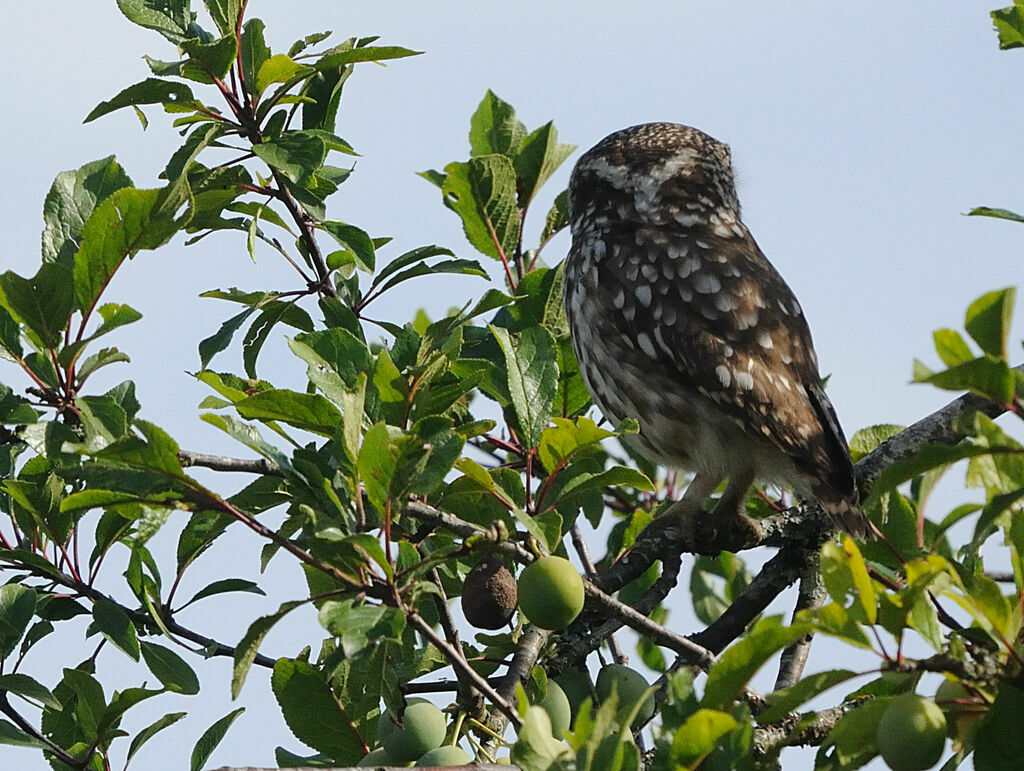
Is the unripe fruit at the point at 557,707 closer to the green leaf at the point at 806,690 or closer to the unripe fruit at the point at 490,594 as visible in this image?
→ the unripe fruit at the point at 490,594

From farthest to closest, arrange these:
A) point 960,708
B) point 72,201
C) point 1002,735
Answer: point 72,201
point 960,708
point 1002,735

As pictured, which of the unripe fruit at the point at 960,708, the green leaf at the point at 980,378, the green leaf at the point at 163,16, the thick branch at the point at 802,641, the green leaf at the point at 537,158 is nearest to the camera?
the green leaf at the point at 980,378

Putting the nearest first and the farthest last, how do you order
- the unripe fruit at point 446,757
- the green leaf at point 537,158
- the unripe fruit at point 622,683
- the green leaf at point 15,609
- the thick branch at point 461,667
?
the thick branch at point 461,667 → the unripe fruit at point 446,757 → the unripe fruit at point 622,683 → the green leaf at point 15,609 → the green leaf at point 537,158

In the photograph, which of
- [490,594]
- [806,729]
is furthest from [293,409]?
[806,729]

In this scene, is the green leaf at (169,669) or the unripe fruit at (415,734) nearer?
the unripe fruit at (415,734)

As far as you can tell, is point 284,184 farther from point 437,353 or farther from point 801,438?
point 801,438

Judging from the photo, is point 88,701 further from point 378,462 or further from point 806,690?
point 806,690

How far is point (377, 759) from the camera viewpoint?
257 centimetres

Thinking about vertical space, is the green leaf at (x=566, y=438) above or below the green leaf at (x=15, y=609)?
above

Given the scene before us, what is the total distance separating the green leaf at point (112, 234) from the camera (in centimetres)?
247

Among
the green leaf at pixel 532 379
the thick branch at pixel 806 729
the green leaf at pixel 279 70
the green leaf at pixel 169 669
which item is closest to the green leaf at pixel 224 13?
the green leaf at pixel 279 70

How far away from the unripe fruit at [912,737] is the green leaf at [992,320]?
20.7 inches

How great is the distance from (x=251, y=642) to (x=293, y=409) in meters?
0.47

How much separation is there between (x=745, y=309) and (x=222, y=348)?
1.82 meters
